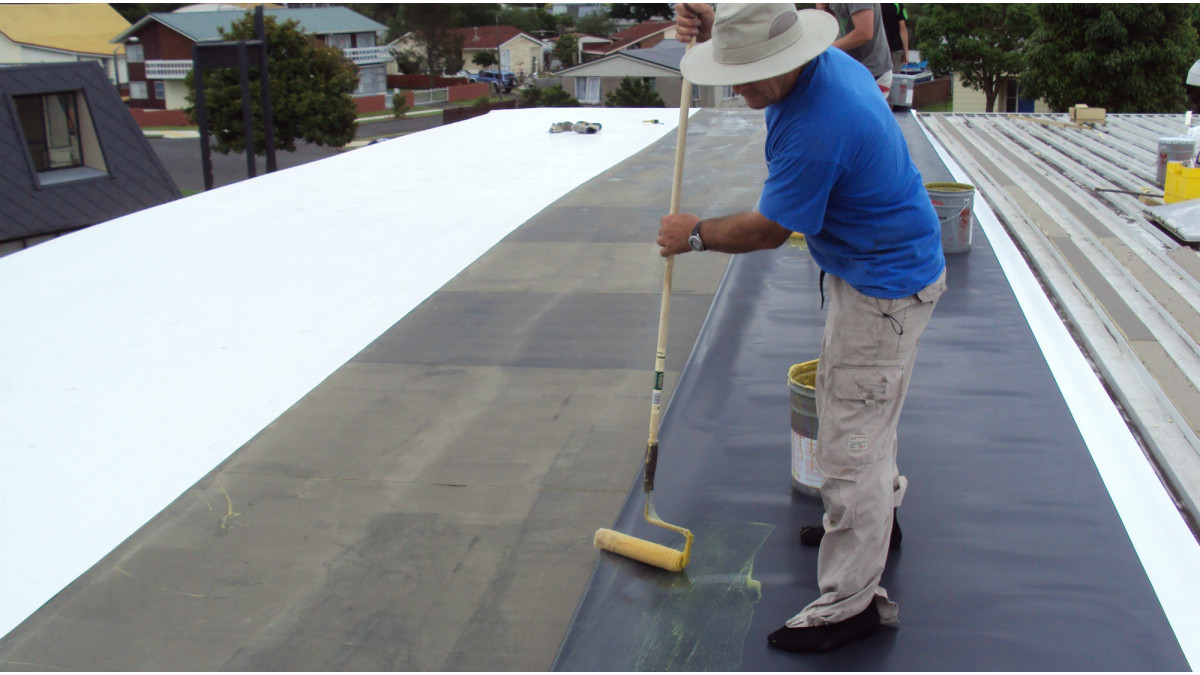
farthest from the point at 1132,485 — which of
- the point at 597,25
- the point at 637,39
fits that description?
the point at 597,25

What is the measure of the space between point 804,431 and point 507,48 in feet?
193

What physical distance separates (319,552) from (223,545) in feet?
0.97

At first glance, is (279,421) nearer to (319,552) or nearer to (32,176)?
(319,552)

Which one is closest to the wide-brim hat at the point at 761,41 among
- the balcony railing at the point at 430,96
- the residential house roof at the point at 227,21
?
the residential house roof at the point at 227,21

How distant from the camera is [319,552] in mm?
A: 2590

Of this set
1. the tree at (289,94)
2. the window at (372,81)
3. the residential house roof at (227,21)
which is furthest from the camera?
the window at (372,81)

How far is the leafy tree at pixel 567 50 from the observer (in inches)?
2025

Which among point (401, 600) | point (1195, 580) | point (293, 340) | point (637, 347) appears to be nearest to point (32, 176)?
point (293, 340)

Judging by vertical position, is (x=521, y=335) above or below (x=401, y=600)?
above

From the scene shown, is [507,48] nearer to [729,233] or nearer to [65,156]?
[65,156]

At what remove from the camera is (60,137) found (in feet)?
51.2

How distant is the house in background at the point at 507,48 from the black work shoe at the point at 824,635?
191 ft

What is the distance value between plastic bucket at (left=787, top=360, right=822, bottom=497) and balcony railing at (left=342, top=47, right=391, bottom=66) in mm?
44330

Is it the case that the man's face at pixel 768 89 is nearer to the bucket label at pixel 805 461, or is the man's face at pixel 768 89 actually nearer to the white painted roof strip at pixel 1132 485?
the bucket label at pixel 805 461
